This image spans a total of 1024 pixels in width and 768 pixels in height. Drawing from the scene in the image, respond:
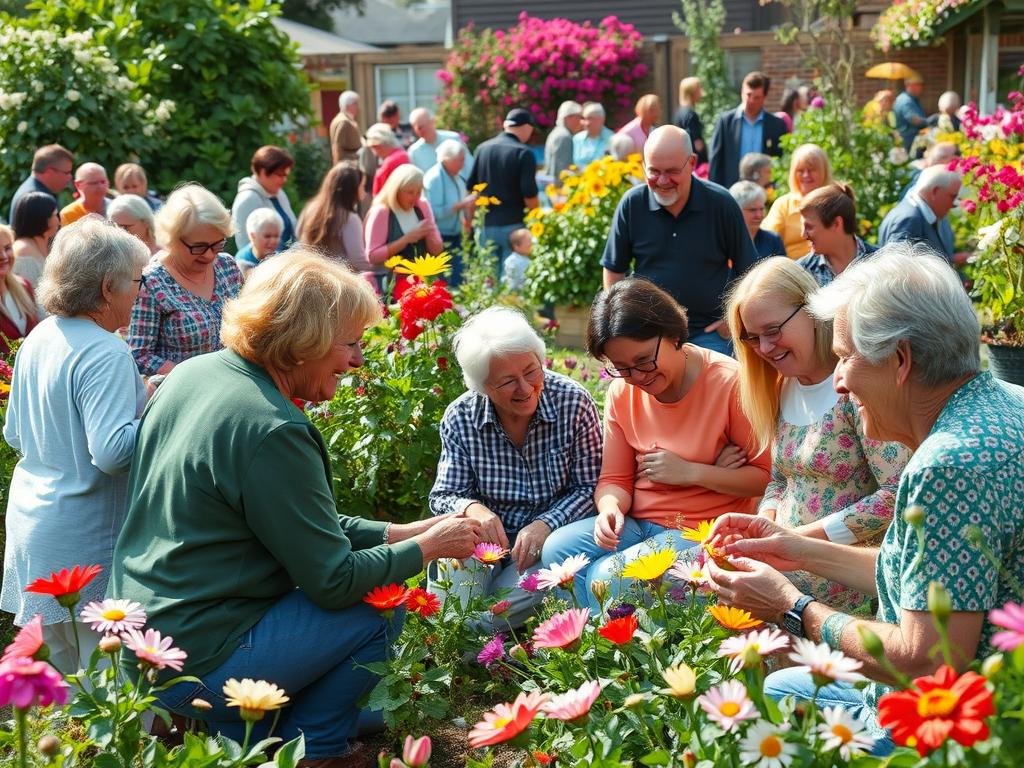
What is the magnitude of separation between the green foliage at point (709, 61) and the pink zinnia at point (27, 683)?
53.4 ft

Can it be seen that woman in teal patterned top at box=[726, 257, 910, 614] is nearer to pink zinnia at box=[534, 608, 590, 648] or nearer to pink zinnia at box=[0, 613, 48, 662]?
pink zinnia at box=[534, 608, 590, 648]

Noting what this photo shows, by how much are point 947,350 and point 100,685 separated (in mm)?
1687

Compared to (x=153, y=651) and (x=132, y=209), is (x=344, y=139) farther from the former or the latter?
(x=153, y=651)

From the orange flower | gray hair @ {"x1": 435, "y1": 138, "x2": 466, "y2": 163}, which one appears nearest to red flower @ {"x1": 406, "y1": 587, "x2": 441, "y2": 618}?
the orange flower

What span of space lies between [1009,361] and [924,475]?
4.45 metres

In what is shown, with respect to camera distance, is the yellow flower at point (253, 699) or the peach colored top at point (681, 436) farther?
the peach colored top at point (681, 436)

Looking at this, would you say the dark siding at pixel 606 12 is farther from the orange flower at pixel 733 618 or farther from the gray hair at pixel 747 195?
the orange flower at pixel 733 618

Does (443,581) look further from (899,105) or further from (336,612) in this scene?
(899,105)

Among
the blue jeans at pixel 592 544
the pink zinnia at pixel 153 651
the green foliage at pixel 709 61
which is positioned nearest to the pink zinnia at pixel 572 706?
the pink zinnia at pixel 153 651

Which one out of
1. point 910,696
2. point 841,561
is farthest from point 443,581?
point 910,696

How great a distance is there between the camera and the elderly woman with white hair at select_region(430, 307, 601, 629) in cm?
368

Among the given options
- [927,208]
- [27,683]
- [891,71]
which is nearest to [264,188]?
[927,208]

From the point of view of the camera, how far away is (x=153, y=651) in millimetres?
2000

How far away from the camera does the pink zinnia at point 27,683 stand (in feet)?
5.33
